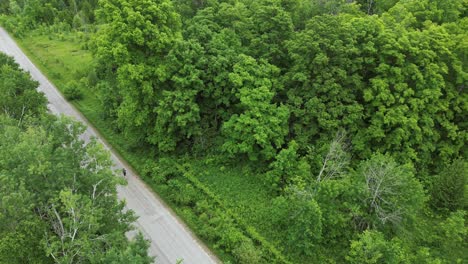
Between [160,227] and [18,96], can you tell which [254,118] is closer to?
[160,227]

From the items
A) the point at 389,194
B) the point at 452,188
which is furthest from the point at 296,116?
the point at 452,188

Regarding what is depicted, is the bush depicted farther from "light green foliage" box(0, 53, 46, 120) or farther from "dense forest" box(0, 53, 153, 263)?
"dense forest" box(0, 53, 153, 263)

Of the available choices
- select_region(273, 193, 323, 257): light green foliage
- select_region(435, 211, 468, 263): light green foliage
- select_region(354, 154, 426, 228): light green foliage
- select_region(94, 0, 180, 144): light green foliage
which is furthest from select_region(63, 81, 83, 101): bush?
select_region(435, 211, 468, 263): light green foliage

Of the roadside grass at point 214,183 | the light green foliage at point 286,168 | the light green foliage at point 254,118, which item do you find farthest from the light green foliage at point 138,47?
the light green foliage at point 286,168

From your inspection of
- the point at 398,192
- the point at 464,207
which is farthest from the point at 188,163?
the point at 464,207

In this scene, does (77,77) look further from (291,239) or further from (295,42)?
(291,239)

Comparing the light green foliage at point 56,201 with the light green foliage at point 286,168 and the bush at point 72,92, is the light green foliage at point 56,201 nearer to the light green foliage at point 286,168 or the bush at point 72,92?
the light green foliage at point 286,168
